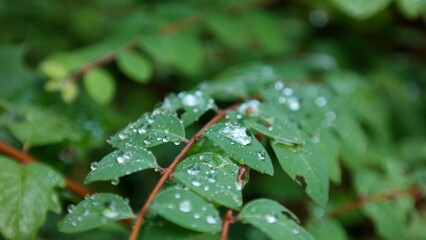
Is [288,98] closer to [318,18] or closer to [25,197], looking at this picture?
[25,197]

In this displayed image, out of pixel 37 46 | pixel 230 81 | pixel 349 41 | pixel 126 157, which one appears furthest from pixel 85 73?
pixel 349 41

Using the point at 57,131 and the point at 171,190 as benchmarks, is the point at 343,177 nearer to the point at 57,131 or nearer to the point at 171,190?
the point at 57,131

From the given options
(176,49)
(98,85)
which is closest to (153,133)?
(98,85)

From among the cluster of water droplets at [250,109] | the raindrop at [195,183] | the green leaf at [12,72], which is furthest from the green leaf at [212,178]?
the green leaf at [12,72]

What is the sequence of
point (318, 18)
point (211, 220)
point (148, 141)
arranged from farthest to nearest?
point (318, 18), point (148, 141), point (211, 220)

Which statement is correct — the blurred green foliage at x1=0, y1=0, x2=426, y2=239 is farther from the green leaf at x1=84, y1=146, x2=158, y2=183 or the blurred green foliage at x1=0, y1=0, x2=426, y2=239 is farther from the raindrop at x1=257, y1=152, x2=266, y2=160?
the green leaf at x1=84, y1=146, x2=158, y2=183

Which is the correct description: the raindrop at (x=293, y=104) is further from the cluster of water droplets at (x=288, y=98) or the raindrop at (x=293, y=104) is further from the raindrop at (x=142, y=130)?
the raindrop at (x=142, y=130)
